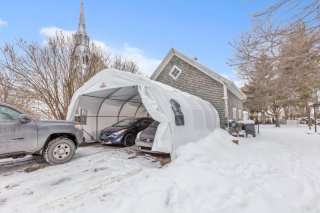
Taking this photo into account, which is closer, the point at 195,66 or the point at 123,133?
the point at 123,133

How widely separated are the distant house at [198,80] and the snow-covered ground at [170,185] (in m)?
6.72

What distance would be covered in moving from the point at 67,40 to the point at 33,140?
39.0 feet

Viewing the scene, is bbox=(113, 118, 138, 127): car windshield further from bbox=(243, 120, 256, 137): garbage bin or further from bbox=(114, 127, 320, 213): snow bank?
bbox=(243, 120, 256, 137): garbage bin

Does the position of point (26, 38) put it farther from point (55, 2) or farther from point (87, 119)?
point (87, 119)

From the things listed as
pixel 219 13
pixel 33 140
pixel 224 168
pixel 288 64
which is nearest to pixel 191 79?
pixel 219 13

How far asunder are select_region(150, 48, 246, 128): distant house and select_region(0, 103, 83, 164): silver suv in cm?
914

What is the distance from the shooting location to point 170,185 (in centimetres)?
393

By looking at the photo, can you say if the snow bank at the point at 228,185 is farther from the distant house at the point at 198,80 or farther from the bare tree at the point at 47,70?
the bare tree at the point at 47,70

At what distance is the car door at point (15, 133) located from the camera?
5.01 m

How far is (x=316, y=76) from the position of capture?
7410 millimetres

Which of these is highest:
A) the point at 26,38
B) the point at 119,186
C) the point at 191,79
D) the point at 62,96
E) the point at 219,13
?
the point at 26,38

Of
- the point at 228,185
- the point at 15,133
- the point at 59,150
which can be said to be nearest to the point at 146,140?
the point at 59,150

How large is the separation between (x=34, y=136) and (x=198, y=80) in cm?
1048

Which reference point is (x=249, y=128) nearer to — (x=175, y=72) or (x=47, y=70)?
(x=175, y=72)
